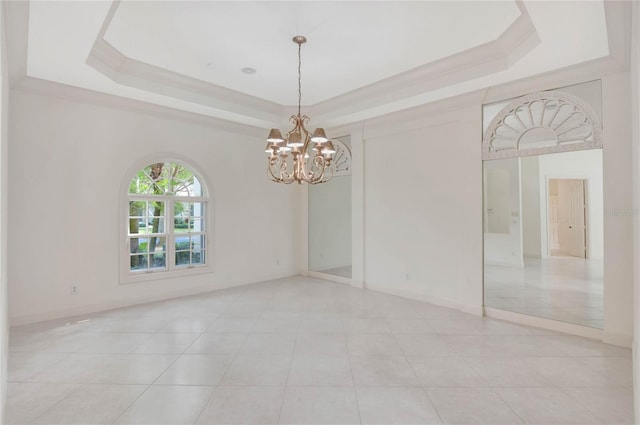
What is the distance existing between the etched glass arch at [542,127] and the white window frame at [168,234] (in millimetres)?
4711

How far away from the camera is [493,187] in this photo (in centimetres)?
458

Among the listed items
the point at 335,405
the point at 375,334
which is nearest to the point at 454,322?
the point at 375,334

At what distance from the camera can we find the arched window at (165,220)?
5.04m

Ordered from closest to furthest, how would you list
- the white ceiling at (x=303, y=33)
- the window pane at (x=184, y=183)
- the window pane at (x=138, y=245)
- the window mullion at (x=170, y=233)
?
the white ceiling at (x=303, y=33)
the window pane at (x=138, y=245)
the window mullion at (x=170, y=233)
the window pane at (x=184, y=183)

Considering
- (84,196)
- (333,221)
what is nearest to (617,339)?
(333,221)

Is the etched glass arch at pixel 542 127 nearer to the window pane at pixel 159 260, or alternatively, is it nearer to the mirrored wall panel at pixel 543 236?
the mirrored wall panel at pixel 543 236

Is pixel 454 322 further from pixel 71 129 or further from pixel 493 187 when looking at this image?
pixel 71 129

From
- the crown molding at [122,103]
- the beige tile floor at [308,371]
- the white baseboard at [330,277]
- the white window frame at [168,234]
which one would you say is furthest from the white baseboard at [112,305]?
the crown molding at [122,103]

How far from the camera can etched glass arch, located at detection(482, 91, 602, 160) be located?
146 inches

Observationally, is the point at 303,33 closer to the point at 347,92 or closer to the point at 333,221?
the point at 347,92

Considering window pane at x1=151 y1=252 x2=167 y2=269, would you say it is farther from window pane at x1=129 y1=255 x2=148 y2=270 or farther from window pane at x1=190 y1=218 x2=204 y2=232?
window pane at x1=190 y1=218 x2=204 y2=232

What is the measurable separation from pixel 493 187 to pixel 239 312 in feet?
13.5

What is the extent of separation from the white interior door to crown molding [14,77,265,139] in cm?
529

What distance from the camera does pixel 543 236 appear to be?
4711 mm
